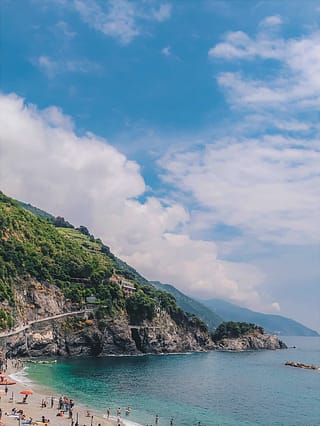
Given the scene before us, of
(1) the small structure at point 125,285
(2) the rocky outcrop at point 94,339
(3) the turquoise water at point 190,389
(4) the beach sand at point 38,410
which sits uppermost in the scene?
(1) the small structure at point 125,285

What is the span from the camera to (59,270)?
5891 inches

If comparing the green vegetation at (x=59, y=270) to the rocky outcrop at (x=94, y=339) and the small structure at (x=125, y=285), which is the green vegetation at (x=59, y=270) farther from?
the rocky outcrop at (x=94, y=339)

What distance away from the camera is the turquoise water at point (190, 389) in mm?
63678

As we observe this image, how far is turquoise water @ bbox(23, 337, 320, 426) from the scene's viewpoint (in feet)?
209

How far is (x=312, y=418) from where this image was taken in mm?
66312

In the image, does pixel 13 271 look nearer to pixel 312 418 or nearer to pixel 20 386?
pixel 20 386

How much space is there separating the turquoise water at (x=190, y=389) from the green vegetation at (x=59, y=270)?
25530mm

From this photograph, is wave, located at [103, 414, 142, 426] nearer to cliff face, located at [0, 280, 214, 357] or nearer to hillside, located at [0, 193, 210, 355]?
cliff face, located at [0, 280, 214, 357]

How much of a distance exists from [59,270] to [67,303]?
13590 mm

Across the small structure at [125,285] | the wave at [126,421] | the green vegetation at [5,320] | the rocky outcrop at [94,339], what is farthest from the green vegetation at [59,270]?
the wave at [126,421]

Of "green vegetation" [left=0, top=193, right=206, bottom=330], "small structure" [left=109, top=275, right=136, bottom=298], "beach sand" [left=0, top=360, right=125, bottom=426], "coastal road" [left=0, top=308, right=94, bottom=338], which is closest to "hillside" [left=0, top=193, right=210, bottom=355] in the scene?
"green vegetation" [left=0, top=193, right=206, bottom=330]

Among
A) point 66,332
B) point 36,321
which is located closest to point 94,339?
point 66,332

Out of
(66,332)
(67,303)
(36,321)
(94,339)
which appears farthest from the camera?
(67,303)

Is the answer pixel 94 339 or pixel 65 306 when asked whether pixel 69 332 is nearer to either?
pixel 94 339
